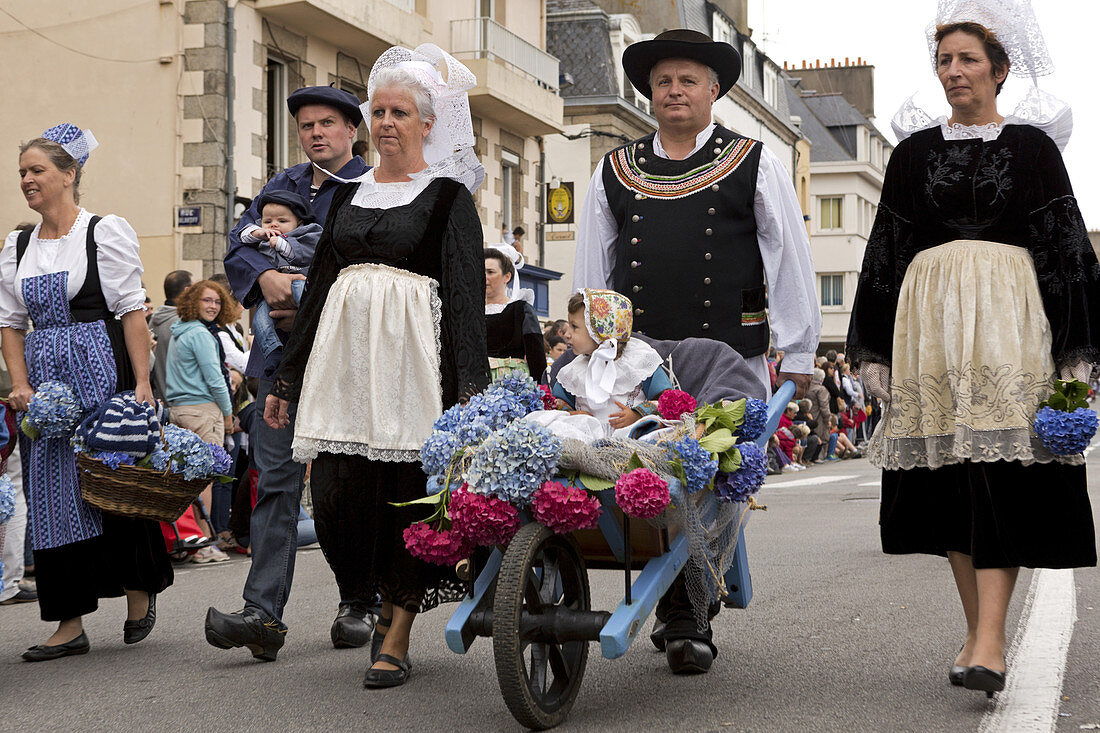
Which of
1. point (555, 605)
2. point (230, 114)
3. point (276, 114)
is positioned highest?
point (276, 114)

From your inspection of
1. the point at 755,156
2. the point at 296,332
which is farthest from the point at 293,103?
the point at 755,156

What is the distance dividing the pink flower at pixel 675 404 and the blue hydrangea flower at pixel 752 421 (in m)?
0.18

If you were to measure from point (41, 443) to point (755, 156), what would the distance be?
130 inches

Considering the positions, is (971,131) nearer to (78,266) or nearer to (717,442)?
(717,442)

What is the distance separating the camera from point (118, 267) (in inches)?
242

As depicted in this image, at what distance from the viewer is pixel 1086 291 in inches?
187

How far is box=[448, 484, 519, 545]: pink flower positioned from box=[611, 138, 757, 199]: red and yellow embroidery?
5.92 feet

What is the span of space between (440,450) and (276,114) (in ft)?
52.8

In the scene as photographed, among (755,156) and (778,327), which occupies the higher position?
(755,156)

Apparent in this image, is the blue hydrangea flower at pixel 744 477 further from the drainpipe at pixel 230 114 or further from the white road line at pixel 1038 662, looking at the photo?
the drainpipe at pixel 230 114

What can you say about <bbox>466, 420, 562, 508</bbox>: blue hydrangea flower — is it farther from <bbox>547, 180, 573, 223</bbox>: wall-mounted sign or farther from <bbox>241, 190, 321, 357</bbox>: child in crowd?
<bbox>547, 180, 573, 223</bbox>: wall-mounted sign

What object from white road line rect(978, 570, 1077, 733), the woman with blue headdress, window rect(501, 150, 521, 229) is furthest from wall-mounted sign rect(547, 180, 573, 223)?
the woman with blue headdress

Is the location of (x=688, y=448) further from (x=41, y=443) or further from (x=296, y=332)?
(x=41, y=443)

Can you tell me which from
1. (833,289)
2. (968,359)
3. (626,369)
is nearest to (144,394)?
(626,369)
